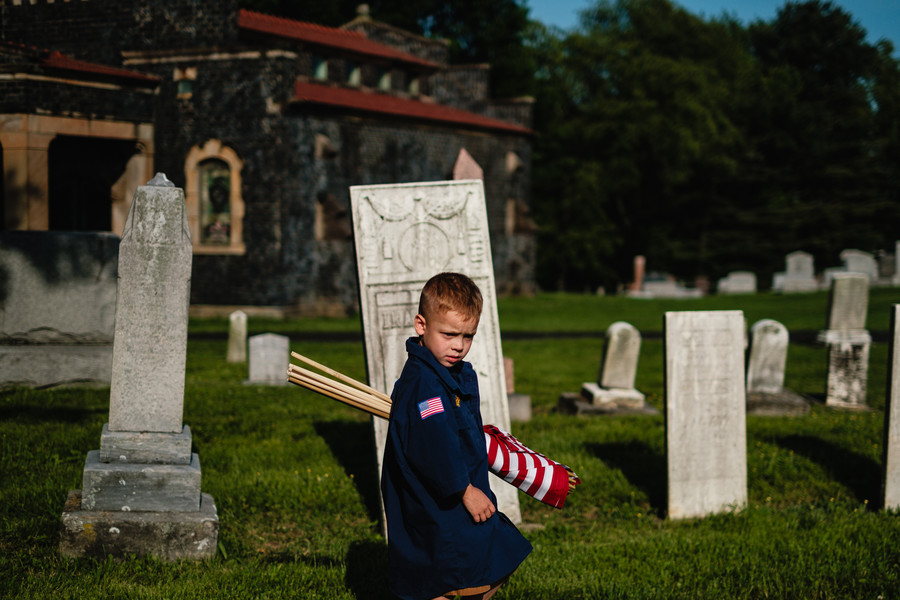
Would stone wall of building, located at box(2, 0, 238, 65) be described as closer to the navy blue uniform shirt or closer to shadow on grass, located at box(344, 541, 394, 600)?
shadow on grass, located at box(344, 541, 394, 600)

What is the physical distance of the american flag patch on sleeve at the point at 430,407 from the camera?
136 inches

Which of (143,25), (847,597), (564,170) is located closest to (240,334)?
(847,597)

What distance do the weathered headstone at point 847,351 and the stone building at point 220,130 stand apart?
1334cm

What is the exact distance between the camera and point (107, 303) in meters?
9.45

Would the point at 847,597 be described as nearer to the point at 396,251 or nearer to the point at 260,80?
the point at 396,251

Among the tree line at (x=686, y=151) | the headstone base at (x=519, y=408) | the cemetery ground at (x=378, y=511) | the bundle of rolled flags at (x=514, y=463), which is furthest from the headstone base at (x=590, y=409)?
the tree line at (x=686, y=151)

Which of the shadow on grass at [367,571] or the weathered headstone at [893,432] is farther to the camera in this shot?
the weathered headstone at [893,432]

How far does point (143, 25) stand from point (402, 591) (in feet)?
80.2

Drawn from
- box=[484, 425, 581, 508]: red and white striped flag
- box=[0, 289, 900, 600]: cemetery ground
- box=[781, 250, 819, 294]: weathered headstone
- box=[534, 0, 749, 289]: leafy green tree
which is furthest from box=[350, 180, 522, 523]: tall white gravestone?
box=[534, 0, 749, 289]: leafy green tree

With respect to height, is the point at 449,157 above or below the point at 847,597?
above

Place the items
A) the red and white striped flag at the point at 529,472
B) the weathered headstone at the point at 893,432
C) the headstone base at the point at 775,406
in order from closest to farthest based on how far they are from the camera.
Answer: the red and white striped flag at the point at 529,472, the weathered headstone at the point at 893,432, the headstone base at the point at 775,406

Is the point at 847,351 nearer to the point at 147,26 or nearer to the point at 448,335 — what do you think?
the point at 448,335

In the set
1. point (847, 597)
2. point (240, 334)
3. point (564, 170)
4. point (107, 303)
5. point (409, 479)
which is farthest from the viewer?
point (564, 170)

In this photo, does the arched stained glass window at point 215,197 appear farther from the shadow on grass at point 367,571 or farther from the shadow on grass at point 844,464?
the shadow on grass at point 367,571
